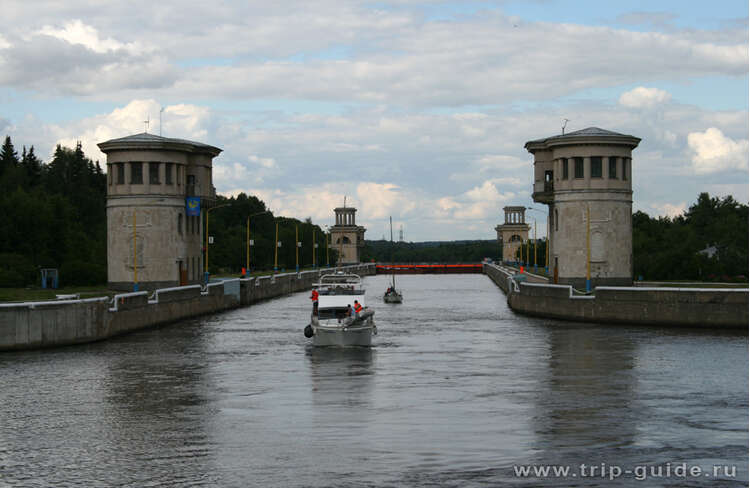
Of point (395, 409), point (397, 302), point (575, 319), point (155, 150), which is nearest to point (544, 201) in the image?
point (397, 302)

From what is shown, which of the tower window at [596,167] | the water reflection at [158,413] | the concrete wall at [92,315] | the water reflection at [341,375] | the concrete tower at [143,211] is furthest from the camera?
the tower window at [596,167]

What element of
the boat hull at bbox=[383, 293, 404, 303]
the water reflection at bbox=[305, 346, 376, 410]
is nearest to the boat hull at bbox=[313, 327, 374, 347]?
the water reflection at bbox=[305, 346, 376, 410]

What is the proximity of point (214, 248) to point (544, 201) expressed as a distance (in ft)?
273

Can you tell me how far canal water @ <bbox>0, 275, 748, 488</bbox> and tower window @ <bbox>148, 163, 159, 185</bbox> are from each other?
114 feet

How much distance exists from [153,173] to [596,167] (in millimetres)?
41823

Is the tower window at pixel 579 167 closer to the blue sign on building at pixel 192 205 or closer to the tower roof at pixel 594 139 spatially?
the tower roof at pixel 594 139

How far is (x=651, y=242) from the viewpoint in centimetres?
14625

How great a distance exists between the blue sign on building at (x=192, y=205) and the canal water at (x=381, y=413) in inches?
1422

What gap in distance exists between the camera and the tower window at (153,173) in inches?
3511

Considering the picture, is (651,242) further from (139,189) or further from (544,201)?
(139,189)

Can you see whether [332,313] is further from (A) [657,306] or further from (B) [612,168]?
(B) [612,168]

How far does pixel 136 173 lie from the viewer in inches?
3524

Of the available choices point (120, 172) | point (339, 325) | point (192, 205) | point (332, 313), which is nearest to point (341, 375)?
Answer: point (339, 325)

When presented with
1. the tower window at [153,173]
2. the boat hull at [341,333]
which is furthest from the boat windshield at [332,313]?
the tower window at [153,173]
